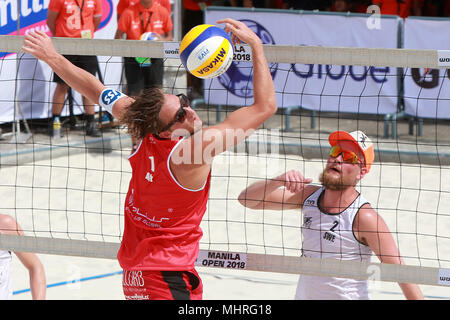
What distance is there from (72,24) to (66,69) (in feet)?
17.4

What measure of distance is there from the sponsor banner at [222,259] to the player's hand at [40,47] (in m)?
1.33

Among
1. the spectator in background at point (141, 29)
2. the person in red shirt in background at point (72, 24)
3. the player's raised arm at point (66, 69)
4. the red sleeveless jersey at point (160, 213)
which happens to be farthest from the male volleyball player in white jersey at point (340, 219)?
the spectator in background at point (141, 29)

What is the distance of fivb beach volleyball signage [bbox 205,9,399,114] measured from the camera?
8.87 meters

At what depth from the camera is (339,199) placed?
3.96 meters

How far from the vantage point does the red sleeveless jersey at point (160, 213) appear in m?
3.25

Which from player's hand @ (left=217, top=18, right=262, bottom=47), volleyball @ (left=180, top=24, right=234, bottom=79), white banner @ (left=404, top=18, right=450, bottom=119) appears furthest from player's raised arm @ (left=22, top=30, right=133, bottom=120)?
white banner @ (left=404, top=18, right=450, bottom=119)

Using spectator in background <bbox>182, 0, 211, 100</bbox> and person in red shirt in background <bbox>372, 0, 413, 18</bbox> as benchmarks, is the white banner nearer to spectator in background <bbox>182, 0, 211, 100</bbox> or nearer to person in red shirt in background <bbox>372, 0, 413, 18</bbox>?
person in red shirt in background <bbox>372, 0, 413, 18</bbox>

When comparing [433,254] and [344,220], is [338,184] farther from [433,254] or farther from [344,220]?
[433,254]

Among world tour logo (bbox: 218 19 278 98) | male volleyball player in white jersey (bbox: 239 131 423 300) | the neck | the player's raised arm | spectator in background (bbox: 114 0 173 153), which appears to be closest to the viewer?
the player's raised arm

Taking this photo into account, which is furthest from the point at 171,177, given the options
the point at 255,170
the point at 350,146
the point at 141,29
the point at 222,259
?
the point at 141,29

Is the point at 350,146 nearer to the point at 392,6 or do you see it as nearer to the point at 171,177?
the point at 171,177

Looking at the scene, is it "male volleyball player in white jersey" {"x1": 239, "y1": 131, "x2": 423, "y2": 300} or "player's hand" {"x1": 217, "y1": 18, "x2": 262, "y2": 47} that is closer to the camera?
"player's hand" {"x1": 217, "y1": 18, "x2": 262, "y2": 47}

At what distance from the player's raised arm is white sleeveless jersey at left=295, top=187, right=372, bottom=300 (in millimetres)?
1160

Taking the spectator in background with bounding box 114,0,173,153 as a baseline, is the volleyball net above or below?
below
